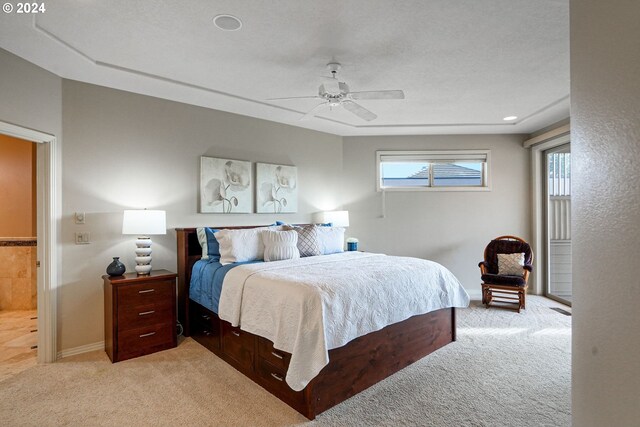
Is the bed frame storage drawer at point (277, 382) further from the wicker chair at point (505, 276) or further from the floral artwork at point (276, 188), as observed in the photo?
the wicker chair at point (505, 276)

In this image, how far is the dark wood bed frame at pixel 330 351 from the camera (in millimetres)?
2297

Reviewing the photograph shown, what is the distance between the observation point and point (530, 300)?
5.01 meters

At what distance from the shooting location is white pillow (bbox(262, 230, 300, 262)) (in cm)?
352

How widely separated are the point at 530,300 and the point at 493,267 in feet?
2.50

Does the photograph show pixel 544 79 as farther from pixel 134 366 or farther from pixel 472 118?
pixel 134 366

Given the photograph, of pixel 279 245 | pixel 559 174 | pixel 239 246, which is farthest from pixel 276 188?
pixel 559 174

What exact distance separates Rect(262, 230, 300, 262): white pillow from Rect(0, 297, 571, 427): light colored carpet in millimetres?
1107

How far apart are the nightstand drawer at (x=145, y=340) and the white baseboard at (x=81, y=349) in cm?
52

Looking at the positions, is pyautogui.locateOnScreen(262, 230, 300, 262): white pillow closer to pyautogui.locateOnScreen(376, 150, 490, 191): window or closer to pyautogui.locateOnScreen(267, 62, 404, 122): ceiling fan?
pyautogui.locateOnScreen(267, 62, 404, 122): ceiling fan

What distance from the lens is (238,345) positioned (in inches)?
111

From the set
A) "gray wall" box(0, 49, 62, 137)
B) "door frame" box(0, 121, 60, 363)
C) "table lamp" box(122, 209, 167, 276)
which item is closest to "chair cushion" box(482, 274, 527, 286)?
"table lamp" box(122, 209, 167, 276)

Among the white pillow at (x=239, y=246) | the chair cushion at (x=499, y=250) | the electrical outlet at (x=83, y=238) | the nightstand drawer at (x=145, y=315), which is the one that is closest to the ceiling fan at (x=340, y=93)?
the white pillow at (x=239, y=246)

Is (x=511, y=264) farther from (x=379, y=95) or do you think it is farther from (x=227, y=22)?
(x=227, y=22)

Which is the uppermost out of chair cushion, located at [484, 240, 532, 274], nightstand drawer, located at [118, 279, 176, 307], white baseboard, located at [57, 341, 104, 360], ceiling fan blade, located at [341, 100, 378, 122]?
ceiling fan blade, located at [341, 100, 378, 122]
